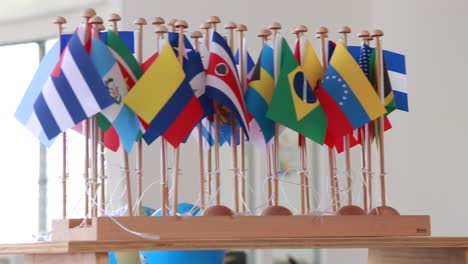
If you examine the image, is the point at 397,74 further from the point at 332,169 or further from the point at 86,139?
the point at 86,139

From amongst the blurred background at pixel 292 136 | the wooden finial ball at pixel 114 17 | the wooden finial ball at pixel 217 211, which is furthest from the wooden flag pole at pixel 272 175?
the blurred background at pixel 292 136

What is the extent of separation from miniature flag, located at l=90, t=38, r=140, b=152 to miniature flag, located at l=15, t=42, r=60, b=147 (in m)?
0.13

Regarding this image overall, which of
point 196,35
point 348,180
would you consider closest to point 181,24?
point 196,35

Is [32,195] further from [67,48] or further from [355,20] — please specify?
[67,48]

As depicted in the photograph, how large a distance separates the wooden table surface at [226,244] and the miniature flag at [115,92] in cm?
36

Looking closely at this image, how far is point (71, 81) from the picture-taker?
9.12 ft

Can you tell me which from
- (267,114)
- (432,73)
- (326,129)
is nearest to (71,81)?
(267,114)

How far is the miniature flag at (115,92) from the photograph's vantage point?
2801 mm

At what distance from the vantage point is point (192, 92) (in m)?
2.85

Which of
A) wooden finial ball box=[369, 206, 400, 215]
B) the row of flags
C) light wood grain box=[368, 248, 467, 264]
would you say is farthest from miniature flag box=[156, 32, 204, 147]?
light wood grain box=[368, 248, 467, 264]

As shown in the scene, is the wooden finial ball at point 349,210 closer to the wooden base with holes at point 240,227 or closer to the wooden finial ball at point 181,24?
the wooden base with holes at point 240,227

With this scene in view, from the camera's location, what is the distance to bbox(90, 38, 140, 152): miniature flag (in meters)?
2.80

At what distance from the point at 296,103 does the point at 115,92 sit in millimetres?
519

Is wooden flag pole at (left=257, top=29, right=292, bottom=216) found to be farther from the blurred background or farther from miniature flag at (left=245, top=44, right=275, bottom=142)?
the blurred background
